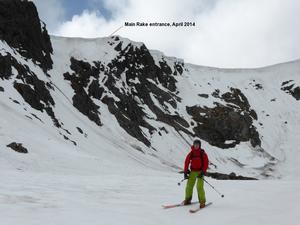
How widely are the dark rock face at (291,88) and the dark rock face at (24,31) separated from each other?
73.6 metres

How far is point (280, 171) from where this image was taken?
78938mm

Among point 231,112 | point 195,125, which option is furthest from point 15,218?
point 231,112

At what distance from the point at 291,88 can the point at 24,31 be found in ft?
267

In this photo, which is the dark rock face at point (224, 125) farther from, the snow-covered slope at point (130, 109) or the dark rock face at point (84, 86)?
the dark rock face at point (84, 86)

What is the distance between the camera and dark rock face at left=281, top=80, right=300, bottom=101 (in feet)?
387

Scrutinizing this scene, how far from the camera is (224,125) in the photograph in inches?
3760

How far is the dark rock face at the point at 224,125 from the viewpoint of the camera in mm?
91188

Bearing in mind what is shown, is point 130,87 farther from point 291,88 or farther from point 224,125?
point 291,88

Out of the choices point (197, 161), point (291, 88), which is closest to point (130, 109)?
point (291, 88)

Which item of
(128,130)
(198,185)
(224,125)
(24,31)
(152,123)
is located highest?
(24,31)

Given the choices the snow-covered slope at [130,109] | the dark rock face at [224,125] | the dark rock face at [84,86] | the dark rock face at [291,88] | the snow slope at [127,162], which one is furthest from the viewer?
the dark rock face at [291,88]

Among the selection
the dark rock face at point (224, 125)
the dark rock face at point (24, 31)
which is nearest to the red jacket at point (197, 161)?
the dark rock face at point (24, 31)

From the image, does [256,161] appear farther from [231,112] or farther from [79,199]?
[79,199]

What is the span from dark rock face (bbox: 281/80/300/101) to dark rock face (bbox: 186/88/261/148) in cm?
2221
